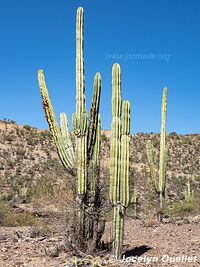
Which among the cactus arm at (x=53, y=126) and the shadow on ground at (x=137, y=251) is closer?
the cactus arm at (x=53, y=126)

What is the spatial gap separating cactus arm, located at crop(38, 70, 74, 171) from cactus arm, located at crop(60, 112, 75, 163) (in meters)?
0.09

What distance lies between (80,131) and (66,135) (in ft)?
3.62

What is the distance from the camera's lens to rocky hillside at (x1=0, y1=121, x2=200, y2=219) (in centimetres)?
2598

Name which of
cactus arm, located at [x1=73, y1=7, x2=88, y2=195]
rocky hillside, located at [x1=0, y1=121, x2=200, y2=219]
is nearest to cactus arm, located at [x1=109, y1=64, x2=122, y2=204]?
cactus arm, located at [x1=73, y1=7, x2=88, y2=195]

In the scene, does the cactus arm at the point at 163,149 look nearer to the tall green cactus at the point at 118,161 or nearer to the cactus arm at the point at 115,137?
the tall green cactus at the point at 118,161

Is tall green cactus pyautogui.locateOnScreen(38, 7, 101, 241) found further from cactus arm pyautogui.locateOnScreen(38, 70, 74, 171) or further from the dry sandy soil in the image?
the dry sandy soil

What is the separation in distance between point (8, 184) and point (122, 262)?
19331mm

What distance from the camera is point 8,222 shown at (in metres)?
15.1

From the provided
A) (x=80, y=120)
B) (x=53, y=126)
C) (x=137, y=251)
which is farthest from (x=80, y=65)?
(x=137, y=251)

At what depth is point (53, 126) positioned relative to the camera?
9367mm

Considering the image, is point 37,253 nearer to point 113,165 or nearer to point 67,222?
point 67,222

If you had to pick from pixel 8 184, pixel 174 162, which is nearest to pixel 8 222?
pixel 8 184

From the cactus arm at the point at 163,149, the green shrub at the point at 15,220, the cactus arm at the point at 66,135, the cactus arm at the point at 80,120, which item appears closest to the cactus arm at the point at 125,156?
the cactus arm at the point at 80,120

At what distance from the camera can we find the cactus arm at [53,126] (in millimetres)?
9134
